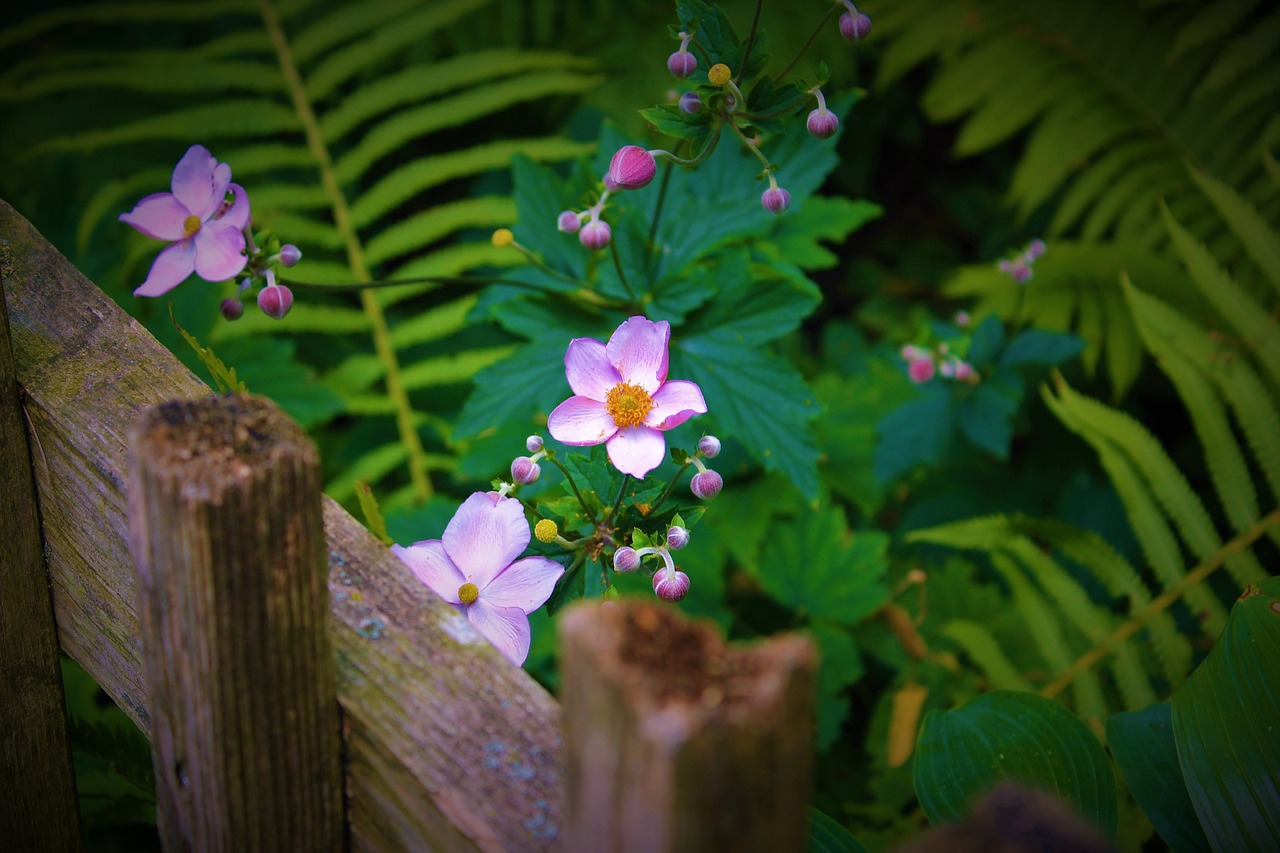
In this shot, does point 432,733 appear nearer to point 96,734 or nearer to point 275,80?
point 96,734

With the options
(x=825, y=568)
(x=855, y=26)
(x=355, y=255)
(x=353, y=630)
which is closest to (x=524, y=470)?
(x=353, y=630)

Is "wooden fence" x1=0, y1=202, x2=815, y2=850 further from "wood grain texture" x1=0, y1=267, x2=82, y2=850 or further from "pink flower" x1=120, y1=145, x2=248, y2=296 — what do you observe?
"pink flower" x1=120, y1=145, x2=248, y2=296


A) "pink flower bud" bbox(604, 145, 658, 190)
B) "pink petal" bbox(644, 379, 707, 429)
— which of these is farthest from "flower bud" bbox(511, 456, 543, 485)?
"pink flower bud" bbox(604, 145, 658, 190)

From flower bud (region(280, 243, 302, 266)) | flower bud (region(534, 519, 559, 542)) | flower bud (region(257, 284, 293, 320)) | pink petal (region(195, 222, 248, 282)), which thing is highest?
pink petal (region(195, 222, 248, 282))

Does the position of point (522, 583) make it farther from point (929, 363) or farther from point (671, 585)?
point (929, 363)

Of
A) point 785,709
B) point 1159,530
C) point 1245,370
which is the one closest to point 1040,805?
point 785,709

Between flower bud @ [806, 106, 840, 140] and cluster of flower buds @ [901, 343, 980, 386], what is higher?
Result: cluster of flower buds @ [901, 343, 980, 386]

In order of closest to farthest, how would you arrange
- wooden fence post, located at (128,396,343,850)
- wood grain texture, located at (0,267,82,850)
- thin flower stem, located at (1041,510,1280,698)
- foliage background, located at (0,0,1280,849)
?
wooden fence post, located at (128,396,343,850) < wood grain texture, located at (0,267,82,850) < thin flower stem, located at (1041,510,1280,698) < foliage background, located at (0,0,1280,849)
